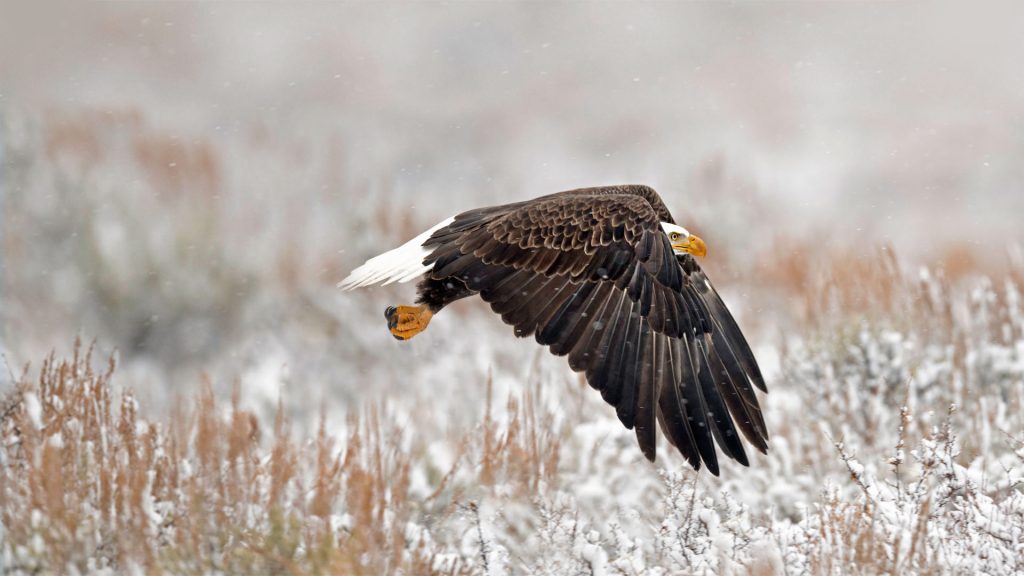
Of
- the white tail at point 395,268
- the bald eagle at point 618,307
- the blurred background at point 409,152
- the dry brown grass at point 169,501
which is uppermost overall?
the blurred background at point 409,152

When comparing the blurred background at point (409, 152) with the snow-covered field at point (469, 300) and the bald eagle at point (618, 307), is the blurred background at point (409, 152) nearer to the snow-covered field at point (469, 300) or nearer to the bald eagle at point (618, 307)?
the snow-covered field at point (469, 300)

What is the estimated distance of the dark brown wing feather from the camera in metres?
3.77

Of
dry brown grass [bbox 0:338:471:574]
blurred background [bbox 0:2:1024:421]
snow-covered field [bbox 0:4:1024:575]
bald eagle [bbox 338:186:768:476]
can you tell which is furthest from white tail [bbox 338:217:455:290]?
blurred background [bbox 0:2:1024:421]

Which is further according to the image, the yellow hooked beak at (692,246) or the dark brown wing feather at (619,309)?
the yellow hooked beak at (692,246)

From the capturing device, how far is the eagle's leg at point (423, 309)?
4656mm

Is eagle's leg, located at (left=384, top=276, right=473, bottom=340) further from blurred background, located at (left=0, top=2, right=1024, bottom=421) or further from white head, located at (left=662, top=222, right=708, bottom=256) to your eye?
blurred background, located at (left=0, top=2, right=1024, bottom=421)

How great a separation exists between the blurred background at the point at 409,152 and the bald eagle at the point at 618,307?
5.82ft

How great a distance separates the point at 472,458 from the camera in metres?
5.03

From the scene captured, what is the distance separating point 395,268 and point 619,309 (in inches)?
42.1

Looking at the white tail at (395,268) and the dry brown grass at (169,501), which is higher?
the white tail at (395,268)

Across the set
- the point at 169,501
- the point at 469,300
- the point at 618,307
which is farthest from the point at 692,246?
the point at 469,300

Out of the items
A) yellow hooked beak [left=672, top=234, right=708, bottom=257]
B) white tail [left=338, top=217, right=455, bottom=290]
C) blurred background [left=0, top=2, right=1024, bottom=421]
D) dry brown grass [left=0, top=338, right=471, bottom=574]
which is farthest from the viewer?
blurred background [left=0, top=2, right=1024, bottom=421]

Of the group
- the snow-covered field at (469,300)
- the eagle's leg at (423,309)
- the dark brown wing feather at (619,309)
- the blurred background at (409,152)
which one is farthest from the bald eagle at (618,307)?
the blurred background at (409,152)

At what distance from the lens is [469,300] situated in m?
8.05
